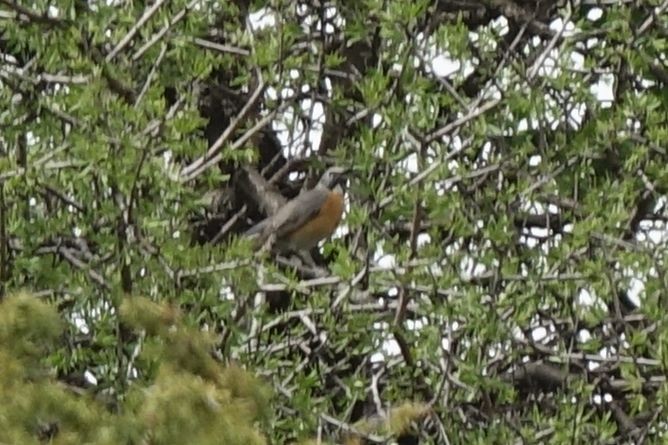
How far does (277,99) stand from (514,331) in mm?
904

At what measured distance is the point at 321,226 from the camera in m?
6.10

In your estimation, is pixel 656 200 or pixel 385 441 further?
pixel 656 200

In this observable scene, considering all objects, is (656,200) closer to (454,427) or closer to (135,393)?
(454,427)

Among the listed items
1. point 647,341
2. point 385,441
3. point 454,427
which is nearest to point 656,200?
point 647,341

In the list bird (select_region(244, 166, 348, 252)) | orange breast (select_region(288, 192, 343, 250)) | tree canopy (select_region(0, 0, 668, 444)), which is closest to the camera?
tree canopy (select_region(0, 0, 668, 444))

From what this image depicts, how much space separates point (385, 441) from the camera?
4.42 meters

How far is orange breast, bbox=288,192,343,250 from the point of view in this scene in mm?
5840

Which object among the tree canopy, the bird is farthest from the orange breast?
the tree canopy

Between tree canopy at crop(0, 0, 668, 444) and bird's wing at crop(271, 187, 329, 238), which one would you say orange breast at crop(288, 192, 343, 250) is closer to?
bird's wing at crop(271, 187, 329, 238)

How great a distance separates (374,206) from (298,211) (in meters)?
1.24

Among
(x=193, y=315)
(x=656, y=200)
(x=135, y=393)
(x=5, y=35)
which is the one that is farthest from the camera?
(x=656, y=200)

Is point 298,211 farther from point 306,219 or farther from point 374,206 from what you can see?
point 374,206

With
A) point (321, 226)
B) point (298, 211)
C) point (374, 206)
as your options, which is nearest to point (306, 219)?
point (298, 211)

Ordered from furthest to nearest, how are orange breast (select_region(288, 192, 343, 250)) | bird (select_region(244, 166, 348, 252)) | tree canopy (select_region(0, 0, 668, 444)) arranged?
orange breast (select_region(288, 192, 343, 250)) < bird (select_region(244, 166, 348, 252)) < tree canopy (select_region(0, 0, 668, 444))
